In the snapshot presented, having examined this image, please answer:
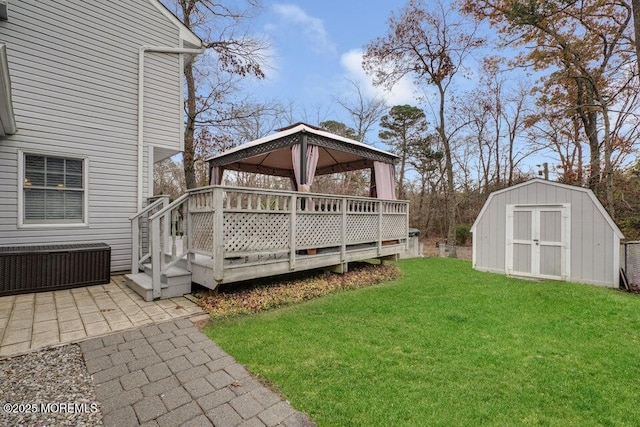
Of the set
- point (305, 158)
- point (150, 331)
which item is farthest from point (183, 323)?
point (305, 158)

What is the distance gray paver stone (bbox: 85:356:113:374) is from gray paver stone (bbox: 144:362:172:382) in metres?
0.37

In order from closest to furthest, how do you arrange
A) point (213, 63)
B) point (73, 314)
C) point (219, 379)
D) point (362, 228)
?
point (219, 379) → point (73, 314) → point (362, 228) → point (213, 63)

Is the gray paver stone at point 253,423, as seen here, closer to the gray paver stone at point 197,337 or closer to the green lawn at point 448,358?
the green lawn at point 448,358

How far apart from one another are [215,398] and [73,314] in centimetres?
272

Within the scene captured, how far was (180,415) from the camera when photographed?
6.63ft

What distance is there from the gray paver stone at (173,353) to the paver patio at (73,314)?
80 cm

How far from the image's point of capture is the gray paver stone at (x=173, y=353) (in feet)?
9.19

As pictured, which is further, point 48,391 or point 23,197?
point 23,197

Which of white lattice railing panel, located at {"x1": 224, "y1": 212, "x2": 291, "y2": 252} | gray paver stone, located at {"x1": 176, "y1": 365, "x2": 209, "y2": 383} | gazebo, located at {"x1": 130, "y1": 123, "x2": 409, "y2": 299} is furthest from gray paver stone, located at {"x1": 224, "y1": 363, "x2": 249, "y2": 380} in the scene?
white lattice railing panel, located at {"x1": 224, "y1": 212, "x2": 291, "y2": 252}

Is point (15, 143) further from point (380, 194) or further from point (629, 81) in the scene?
point (629, 81)

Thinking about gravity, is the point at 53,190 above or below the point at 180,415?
above

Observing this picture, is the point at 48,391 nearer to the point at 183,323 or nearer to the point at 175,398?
the point at 175,398

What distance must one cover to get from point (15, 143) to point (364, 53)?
13890 mm

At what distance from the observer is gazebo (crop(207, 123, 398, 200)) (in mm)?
5793
